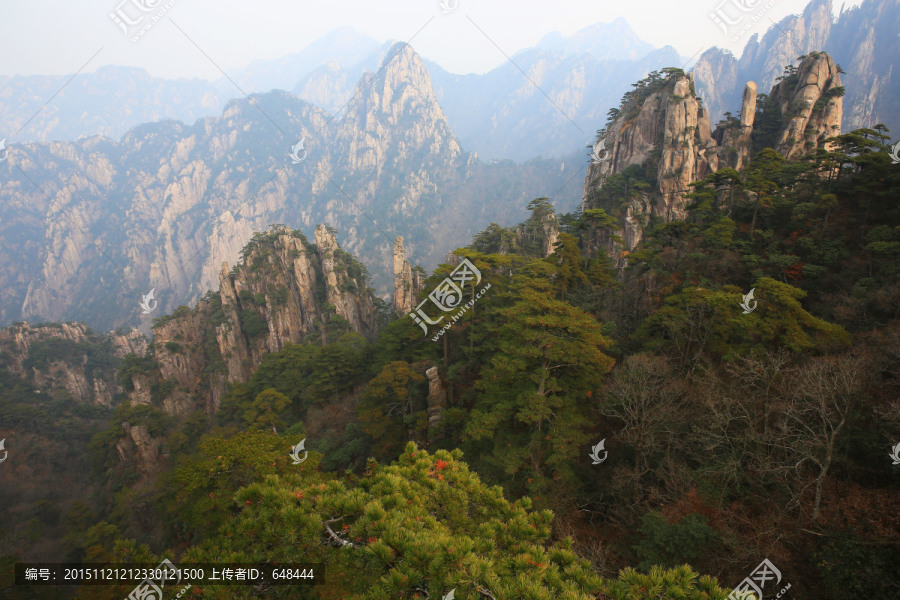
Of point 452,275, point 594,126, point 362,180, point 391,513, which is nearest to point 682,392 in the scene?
point 391,513

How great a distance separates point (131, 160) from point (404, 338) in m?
173

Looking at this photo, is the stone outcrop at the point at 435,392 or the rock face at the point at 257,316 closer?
the stone outcrop at the point at 435,392

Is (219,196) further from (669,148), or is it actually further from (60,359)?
(669,148)

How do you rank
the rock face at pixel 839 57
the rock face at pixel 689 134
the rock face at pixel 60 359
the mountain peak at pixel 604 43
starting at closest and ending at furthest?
the rock face at pixel 689 134
the rock face at pixel 60 359
the rock face at pixel 839 57
the mountain peak at pixel 604 43

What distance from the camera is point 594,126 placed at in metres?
135

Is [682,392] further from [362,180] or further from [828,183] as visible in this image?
[362,180]

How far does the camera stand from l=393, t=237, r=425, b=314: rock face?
35.8 metres

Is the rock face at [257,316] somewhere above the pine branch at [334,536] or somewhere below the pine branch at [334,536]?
above

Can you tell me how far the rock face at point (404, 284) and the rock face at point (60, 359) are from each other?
40.7m

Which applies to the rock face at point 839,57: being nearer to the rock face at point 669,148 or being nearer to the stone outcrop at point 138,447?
the rock face at point 669,148

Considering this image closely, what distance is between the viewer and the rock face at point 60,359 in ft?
152

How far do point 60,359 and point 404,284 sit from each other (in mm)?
48501

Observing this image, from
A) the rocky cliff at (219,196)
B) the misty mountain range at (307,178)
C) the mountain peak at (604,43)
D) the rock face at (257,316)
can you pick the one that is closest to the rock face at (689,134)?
the rock face at (257,316)

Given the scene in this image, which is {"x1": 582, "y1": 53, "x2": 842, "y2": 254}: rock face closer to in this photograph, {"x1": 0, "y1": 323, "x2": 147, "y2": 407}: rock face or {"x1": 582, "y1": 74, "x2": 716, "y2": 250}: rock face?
{"x1": 582, "y1": 74, "x2": 716, "y2": 250}: rock face
